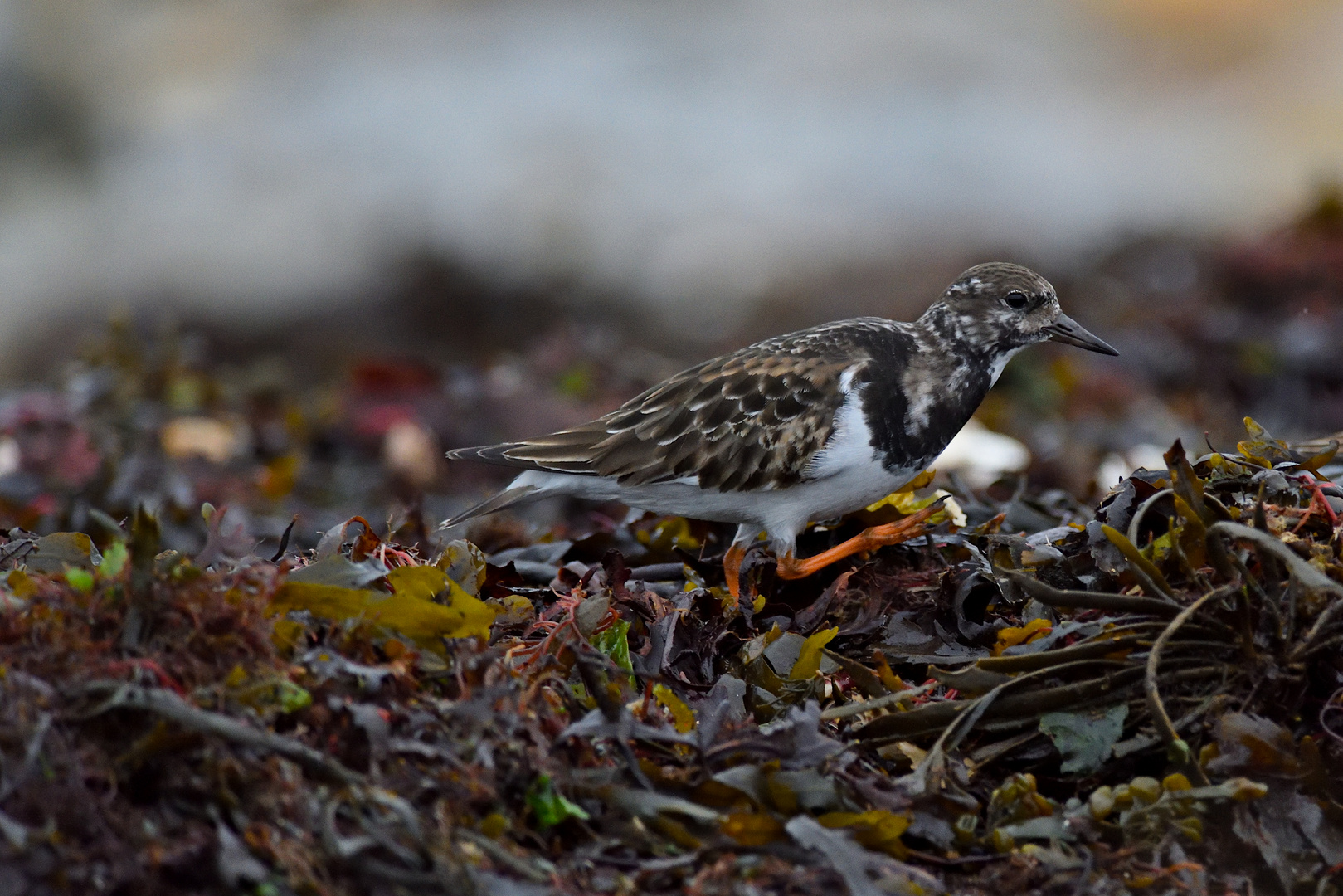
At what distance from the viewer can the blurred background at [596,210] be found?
5738 millimetres

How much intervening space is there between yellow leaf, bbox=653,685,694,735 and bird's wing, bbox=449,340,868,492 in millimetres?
971

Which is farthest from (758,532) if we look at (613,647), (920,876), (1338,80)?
(1338,80)

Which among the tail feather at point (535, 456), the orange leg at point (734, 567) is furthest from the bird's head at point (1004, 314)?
the tail feather at point (535, 456)

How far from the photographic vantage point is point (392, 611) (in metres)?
2.20

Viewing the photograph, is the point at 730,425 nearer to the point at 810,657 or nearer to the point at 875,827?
the point at 810,657

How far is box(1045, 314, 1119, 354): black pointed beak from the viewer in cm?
355

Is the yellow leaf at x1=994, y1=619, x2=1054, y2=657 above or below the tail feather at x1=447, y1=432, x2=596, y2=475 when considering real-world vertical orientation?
above

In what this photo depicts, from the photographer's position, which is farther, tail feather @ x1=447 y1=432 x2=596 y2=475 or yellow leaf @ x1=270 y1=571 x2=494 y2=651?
tail feather @ x1=447 y1=432 x2=596 y2=475

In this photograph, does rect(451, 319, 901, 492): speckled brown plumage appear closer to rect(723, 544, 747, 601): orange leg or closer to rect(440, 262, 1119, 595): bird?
rect(440, 262, 1119, 595): bird

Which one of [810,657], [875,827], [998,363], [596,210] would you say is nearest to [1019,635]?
[810,657]

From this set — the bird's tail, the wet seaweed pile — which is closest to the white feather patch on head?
the wet seaweed pile

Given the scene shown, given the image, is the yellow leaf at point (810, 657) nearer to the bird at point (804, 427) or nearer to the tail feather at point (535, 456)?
the bird at point (804, 427)

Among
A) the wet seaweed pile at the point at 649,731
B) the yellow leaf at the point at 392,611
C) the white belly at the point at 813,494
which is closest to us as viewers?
the wet seaweed pile at the point at 649,731

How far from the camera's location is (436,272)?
923 cm
